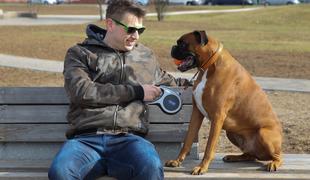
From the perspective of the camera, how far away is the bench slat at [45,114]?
469 centimetres

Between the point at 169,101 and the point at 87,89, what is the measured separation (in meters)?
0.70

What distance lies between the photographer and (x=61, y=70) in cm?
1310

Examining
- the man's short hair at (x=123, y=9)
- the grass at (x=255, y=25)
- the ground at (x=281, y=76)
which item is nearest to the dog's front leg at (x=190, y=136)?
the man's short hair at (x=123, y=9)

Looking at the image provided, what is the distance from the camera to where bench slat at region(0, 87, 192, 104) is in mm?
4656

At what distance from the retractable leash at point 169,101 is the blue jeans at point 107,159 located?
0.43 meters

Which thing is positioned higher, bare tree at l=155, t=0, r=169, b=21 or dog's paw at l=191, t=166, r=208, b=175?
dog's paw at l=191, t=166, r=208, b=175

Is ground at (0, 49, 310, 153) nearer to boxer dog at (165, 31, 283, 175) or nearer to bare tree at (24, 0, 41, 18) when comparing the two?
boxer dog at (165, 31, 283, 175)

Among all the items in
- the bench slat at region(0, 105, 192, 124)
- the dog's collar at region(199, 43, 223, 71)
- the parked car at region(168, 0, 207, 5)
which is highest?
the dog's collar at region(199, 43, 223, 71)

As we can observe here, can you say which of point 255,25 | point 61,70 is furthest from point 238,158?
point 255,25

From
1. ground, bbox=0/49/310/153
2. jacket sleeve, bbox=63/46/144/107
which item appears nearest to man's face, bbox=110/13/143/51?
jacket sleeve, bbox=63/46/144/107

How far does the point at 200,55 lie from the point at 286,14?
117ft

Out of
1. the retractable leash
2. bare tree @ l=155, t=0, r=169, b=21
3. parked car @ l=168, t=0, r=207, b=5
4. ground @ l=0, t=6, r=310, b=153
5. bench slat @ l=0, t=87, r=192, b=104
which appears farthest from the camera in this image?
parked car @ l=168, t=0, r=207, b=5

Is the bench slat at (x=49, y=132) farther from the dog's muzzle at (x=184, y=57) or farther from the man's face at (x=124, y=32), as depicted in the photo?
the man's face at (x=124, y=32)

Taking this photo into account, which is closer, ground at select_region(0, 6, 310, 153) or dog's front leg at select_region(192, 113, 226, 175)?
dog's front leg at select_region(192, 113, 226, 175)
